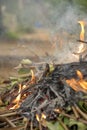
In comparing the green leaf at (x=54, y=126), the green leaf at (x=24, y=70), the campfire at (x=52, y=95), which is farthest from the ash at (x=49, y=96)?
the green leaf at (x=24, y=70)

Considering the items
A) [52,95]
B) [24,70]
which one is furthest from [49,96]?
[24,70]

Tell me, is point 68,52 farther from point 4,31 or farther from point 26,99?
point 4,31

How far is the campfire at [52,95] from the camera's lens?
436 cm

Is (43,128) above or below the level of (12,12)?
below

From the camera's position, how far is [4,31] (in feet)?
50.8

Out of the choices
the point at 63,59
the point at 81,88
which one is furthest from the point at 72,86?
the point at 63,59

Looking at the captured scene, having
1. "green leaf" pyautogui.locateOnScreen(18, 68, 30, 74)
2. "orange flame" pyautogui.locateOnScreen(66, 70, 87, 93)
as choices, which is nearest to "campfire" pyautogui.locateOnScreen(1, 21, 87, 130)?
"orange flame" pyautogui.locateOnScreen(66, 70, 87, 93)

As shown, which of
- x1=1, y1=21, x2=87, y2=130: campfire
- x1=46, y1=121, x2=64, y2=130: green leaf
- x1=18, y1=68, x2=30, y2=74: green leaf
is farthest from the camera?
x1=18, y1=68, x2=30, y2=74: green leaf

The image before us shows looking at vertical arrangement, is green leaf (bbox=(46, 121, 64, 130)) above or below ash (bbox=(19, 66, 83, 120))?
below

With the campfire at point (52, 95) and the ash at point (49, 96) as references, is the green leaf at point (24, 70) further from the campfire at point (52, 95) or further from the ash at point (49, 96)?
the ash at point (49, 96)

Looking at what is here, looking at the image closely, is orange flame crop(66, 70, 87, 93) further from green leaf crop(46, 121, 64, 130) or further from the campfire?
green leaf crop(46, 121, 64, 130)

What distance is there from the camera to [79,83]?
14.9 ft

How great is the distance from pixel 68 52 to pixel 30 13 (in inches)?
423

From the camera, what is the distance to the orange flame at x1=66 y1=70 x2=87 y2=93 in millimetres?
4432
